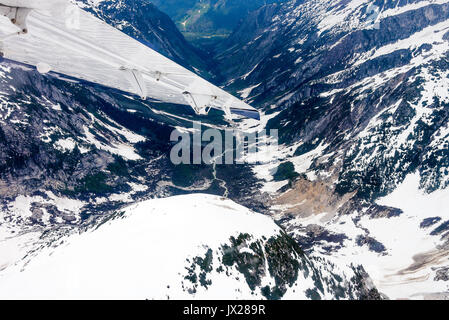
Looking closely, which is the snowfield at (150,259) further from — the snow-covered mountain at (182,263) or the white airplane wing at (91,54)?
the white airplane wing at (91,54)

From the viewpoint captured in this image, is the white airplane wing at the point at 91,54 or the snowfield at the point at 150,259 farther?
the snowfield at the point at 150,259

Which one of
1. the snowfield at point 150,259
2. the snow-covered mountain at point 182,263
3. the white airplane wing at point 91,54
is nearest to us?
the white airplane wing at point 91,54

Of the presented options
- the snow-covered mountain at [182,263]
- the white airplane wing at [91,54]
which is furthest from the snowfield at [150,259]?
the white airplane wing at [91,54]

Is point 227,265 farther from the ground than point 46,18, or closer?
closer

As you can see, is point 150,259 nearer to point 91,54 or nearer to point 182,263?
point 182,263

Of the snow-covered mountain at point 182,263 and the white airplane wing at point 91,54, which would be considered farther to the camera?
→ the snow-covered mountain at point 182,263

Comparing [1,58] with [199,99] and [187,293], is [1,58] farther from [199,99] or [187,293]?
[187,293]

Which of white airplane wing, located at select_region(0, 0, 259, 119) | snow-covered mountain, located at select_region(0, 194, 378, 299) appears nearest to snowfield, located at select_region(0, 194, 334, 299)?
snow-covered mountain, located at select_region(0, 194, 378, 299)

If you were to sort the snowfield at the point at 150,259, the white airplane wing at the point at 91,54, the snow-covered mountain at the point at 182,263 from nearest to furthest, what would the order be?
the white airplane wing at the point at 91,54 → the snowfield at the point at 150,259 → the snow-covered mountain at the point at 182,263
